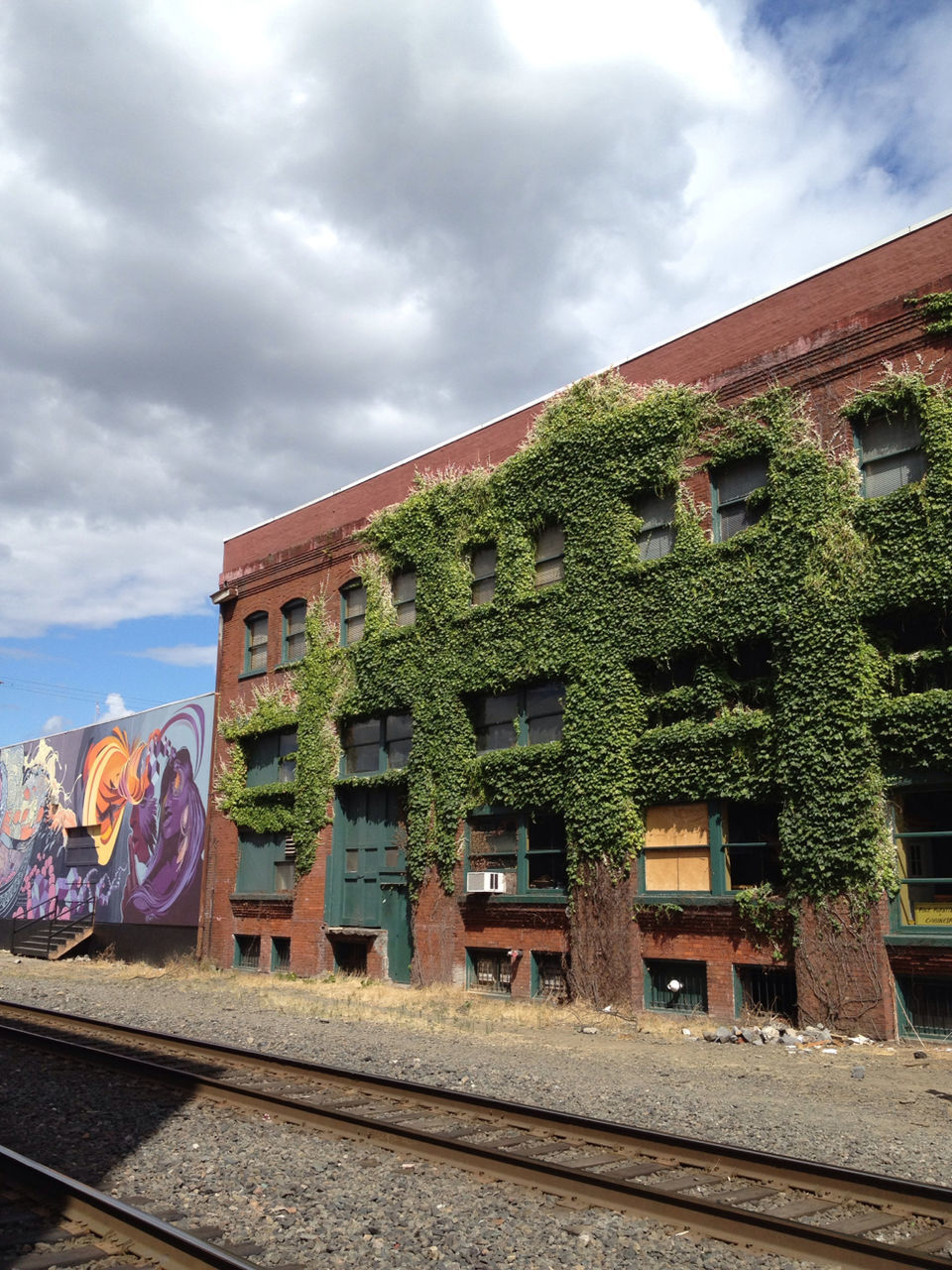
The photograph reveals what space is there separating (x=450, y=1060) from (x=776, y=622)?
826cm

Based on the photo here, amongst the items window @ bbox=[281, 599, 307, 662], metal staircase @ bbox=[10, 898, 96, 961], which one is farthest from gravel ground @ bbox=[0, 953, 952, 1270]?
metal staircase @ bbox=[10, 898, 96, 961]

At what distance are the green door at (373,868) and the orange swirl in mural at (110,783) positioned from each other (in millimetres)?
10000

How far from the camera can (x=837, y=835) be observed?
1477cm

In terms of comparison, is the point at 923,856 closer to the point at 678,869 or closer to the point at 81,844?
the point at 678,869

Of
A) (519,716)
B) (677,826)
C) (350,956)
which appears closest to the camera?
(677,826)

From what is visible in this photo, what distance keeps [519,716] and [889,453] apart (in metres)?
8.14

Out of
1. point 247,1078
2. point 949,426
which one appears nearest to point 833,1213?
point 247,1078

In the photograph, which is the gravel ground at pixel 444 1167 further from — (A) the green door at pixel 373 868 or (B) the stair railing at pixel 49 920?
(B) the stair railing at pixel 49 920

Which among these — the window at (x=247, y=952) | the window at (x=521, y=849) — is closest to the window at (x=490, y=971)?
the window at (x=521, y=849)

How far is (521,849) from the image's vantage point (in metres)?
19.2

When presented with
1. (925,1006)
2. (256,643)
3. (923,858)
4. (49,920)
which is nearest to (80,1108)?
(925,1006)

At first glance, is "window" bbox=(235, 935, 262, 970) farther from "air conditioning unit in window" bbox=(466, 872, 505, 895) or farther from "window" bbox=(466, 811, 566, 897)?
"air conditioning unit in window" bbox=(466, 872, 505, 895)

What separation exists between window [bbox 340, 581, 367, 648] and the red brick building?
7cm

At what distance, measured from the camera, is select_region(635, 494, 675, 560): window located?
722 inches
